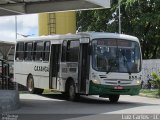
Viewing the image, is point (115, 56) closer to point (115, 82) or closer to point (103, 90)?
point (115, 82)

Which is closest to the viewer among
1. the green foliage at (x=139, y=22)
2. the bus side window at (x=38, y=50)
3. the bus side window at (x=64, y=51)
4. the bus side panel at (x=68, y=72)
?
the bus side panel at (x=68, y=72)

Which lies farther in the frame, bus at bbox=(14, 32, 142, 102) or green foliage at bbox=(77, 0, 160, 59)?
green foliage at bbox=(77, 0, 160, 59)

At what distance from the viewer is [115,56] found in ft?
72.7

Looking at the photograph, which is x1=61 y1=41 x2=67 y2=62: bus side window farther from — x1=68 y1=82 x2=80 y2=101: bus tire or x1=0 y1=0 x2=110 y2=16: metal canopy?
x1=0 y1=0 x2=110 y2=16: metal canopy

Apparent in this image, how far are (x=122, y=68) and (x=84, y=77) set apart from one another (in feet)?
5.45

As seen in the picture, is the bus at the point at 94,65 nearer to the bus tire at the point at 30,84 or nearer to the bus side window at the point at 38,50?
the bus side window at the point at 38,50

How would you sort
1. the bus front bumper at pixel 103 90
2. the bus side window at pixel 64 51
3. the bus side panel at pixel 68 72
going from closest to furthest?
1. the bus front bumper at pixel 103 90
2. the bus side panel at pixel 68 72
3. the bus side window at pixel 64 51

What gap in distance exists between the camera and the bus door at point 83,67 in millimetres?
22016

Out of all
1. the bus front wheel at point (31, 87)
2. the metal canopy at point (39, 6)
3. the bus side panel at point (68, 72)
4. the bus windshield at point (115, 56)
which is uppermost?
the metal canopy at point (39, 6)

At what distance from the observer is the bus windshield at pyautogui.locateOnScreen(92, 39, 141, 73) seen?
21922mm

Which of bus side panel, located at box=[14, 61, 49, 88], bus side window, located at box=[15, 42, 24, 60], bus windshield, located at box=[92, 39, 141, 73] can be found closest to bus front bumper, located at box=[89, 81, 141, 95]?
bus windshield, located at box=[92, 39, 141, 73]

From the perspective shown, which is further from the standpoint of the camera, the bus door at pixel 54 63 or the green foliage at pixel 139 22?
the green foliage at pixel 139 22

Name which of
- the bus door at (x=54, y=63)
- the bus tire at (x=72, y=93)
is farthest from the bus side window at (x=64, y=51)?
the bus tire at (x=72, y=93)

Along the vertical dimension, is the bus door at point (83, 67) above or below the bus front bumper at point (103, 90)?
above
